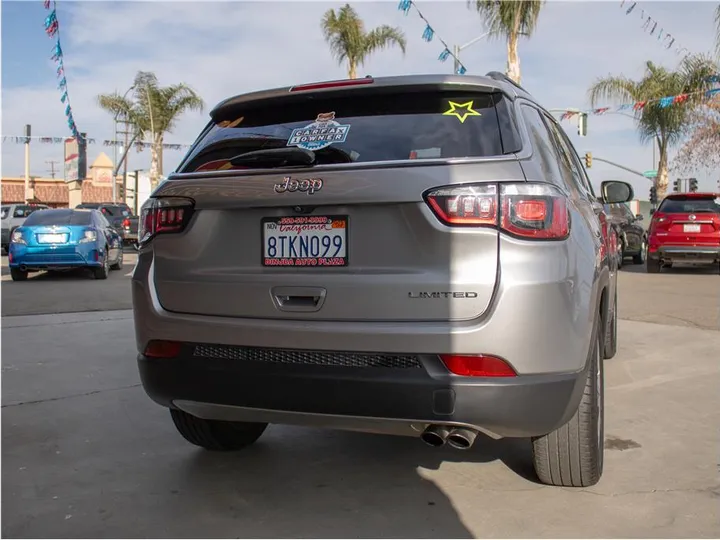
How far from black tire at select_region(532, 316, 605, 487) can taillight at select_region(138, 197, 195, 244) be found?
179cm

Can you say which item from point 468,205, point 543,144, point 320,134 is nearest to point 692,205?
point 543,144

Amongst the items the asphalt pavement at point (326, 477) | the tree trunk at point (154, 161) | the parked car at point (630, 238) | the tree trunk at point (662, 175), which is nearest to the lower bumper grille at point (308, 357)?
the asphalt pavement at point (326, 477)

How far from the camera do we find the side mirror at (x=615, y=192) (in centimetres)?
514

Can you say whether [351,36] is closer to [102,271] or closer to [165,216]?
[102,271]

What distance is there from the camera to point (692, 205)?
1441 cm

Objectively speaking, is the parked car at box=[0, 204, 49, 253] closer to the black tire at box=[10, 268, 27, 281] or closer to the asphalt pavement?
the black tire at box=[10, 268, 27, 281]

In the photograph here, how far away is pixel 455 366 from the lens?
256cm

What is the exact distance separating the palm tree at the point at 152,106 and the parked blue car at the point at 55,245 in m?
21.8

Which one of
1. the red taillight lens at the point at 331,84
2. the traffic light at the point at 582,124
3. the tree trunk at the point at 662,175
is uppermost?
the traffic light at the point at 582,124

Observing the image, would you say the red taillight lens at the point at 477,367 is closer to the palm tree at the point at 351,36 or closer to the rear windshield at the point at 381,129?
the rear windshield at the point at 381,129

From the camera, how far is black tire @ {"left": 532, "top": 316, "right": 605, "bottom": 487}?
305 centimetres

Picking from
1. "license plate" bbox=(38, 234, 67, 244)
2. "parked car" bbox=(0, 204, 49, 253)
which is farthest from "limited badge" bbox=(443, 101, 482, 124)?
"parked car" bbox=(0, 204, 49, 253)

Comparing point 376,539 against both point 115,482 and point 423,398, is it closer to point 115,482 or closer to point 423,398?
point 423,398

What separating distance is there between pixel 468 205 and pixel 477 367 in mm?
580
